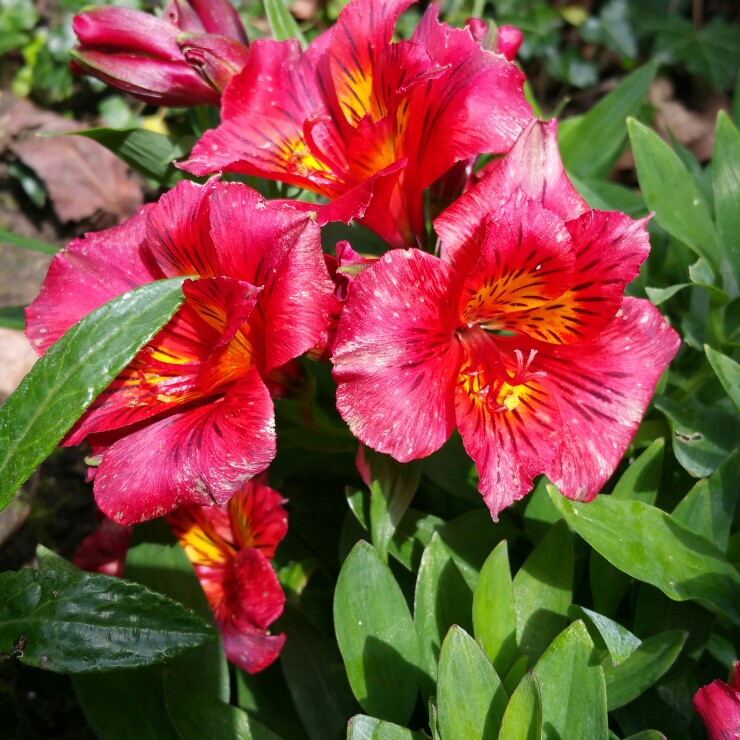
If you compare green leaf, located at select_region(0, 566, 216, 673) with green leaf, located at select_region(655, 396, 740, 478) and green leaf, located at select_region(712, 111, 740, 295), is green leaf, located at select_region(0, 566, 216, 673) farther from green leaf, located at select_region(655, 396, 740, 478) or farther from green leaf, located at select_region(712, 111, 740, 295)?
green leaf, located at select_region(712, 111, 740, 295)

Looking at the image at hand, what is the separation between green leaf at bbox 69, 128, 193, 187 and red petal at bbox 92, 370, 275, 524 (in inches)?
22.9

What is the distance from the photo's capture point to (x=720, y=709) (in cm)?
87

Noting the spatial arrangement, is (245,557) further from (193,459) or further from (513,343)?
(513,343)

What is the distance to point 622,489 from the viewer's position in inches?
44.9

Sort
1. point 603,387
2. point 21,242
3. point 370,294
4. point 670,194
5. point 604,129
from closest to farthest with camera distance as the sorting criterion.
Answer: point 370,294
point 603,387
point 670,194
point 21,242
point 604,129

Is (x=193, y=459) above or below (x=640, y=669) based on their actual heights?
above

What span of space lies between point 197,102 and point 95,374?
0.55 m

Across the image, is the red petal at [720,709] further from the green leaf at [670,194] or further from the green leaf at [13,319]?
the green leaf at [13,319]

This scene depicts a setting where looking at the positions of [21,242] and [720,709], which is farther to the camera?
[21,242]

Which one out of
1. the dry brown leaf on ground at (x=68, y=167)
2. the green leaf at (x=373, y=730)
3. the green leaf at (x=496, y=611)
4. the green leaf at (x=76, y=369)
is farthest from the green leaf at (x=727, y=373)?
the dry brown leaf on ground at (x=68, y=167)

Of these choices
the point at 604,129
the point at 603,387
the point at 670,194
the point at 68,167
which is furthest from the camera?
the point at 68,167

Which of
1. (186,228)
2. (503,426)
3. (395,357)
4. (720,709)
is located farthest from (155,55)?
(720,709)

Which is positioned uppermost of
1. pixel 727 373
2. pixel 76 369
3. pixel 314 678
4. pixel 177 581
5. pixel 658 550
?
pixel 76 369

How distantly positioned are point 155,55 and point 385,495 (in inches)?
28.5
